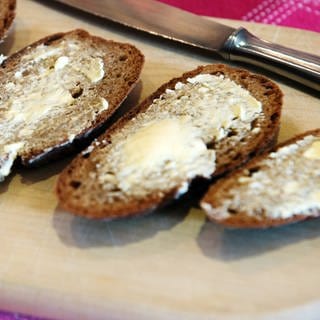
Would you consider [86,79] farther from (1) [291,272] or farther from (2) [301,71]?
(1) [291,272]

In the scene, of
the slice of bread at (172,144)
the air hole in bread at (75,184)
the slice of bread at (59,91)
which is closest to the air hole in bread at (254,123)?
the slice of bread at (172,144)

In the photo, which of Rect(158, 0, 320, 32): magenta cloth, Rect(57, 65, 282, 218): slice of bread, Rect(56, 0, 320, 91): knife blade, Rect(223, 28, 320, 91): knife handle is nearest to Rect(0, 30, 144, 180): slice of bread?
Rect(57, 65, 282, 218): slice of bread

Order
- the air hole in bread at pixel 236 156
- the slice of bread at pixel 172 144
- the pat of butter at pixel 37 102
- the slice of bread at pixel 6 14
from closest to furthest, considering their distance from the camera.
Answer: the slice of bread at pixel 172 144 < the air hole in bread at pixel 236 156 < the pat of butter at pixel 37 102 < the slice of bread at pixel 6 14

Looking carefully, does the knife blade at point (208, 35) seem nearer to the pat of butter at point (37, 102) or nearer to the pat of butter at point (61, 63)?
the pat of butter at point (61, 63)

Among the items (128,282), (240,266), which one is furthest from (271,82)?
(128,282)

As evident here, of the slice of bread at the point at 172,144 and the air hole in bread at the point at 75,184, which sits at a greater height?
the slice of bread at the point at 172,144

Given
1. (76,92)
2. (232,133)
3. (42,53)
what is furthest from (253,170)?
(42,53)
